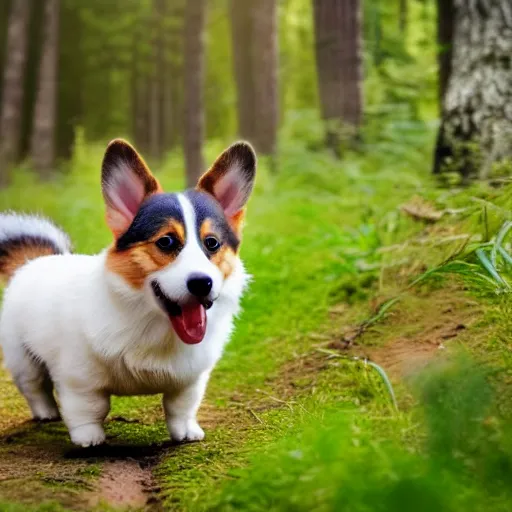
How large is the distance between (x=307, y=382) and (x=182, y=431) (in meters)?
0.81

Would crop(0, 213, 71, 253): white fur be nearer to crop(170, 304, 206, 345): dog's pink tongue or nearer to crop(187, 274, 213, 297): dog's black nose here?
crop(170, 304, 206, 345): dog's pink tongue

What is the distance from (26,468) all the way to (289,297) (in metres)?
3.08

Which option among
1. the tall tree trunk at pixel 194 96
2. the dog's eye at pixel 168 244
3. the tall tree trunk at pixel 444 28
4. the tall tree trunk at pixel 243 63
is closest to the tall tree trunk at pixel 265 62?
the tall tree trunk at pixel 243 63

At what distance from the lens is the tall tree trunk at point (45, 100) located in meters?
15.0

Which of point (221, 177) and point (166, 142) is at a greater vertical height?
point (221, 177)

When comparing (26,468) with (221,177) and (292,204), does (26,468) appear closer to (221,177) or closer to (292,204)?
(221,177)

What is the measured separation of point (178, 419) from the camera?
309 centimetres

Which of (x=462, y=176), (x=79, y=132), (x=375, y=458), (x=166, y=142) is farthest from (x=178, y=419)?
(x=166, y=142)

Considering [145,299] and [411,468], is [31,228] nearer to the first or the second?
[145,299]

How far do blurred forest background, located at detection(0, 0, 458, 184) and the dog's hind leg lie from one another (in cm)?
372

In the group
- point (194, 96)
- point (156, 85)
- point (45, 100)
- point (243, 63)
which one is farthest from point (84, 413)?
point (156, 85)

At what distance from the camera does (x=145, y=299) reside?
2799mm

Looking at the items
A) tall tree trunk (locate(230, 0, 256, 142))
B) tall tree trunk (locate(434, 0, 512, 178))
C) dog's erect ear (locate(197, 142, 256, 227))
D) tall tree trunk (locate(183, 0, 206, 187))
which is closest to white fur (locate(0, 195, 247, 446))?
dog's erect ear (locate(197, 142, 256, 227))

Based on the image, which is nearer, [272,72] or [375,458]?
[375,458]
